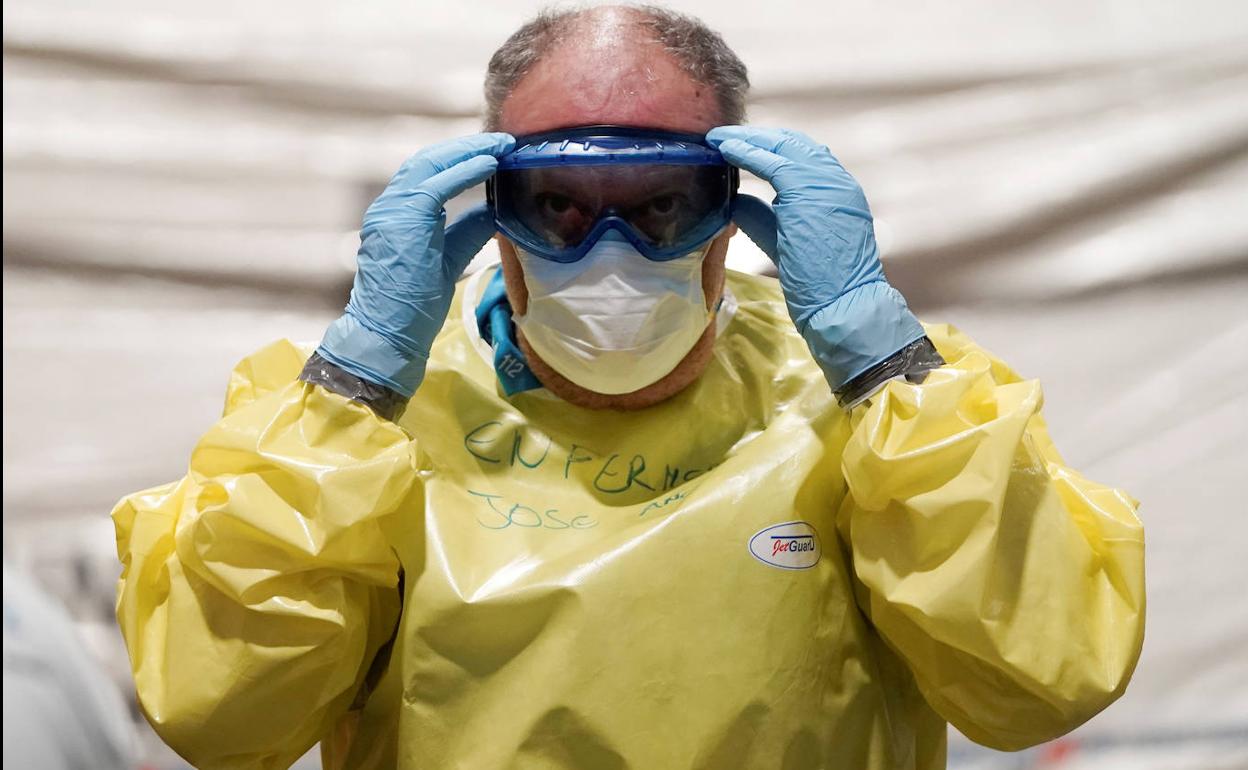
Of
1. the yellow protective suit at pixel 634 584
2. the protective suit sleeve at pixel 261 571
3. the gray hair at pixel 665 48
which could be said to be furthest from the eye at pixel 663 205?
the protective suit sleeve at pixel 261 571

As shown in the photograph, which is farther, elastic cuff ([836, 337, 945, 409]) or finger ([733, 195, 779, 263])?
finger ([733, 195, 779, 263])

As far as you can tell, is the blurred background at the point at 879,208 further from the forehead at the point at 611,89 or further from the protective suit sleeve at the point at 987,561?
the protective suit sleeve at the point at 987,561

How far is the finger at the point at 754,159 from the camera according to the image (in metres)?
1.11

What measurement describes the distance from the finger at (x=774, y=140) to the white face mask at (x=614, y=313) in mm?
110

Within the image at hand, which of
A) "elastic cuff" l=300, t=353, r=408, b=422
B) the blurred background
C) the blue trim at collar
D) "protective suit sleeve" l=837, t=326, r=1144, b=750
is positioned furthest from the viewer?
the blurred background

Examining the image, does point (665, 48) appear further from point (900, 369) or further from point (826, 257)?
point (900, 369)

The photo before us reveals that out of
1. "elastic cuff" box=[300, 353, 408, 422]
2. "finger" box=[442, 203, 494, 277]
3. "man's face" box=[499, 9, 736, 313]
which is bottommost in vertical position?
"elastic cuff" box=[300, 353, 408, 422]

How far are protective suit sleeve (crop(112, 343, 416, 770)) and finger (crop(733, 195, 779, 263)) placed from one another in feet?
1.33

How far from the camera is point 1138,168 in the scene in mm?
1874

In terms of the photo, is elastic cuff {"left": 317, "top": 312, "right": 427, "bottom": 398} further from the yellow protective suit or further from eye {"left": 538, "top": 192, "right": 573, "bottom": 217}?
eye {"left": 538, "top": 192, "right": 573, "bottom": 217}

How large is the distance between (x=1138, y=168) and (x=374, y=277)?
1.32 metres

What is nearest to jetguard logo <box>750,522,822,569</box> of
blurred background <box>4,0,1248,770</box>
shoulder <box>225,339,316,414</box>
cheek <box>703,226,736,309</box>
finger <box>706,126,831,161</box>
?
cheek <box>703,226,736,309</box>

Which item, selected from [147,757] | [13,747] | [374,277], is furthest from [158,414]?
[13,747]

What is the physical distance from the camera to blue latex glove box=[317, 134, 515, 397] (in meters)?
1.10
